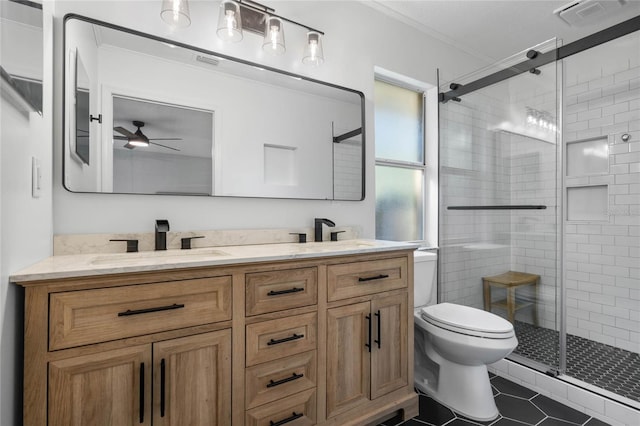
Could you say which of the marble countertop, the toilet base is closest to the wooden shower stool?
the toilet base

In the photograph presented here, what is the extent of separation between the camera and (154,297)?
1.09m

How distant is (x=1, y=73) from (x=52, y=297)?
0.61 m

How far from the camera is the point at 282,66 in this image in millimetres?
1957

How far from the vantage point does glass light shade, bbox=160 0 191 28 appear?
152cm

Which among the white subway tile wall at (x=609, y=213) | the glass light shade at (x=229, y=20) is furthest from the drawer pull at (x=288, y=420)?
the white subway tile wall at (x=609, y=213)

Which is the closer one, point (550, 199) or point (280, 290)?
point (280, 290)

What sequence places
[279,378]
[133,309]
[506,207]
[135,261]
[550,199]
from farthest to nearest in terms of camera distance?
[506,207] < [550,199] < [279,378] < [135,261] < [133,309]

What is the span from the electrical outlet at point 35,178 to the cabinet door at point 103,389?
1.94 feet

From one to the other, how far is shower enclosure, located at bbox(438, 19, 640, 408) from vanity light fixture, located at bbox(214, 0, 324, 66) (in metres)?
1.36

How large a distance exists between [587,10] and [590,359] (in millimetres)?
2502

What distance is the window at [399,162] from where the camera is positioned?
2568mm

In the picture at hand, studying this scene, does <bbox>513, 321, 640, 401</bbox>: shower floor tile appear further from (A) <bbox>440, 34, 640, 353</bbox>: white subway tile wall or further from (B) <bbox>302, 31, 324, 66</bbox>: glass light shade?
(B) <bbox>302, 31, 324, 66</bbox>: glass light shade

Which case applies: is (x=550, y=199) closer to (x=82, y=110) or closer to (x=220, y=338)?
(x=220, y=338)

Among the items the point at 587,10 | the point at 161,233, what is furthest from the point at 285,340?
the point at 587,10
